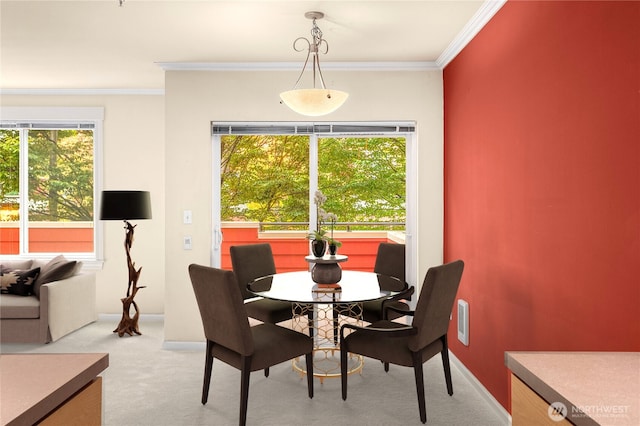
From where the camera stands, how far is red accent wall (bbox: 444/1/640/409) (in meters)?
1.74

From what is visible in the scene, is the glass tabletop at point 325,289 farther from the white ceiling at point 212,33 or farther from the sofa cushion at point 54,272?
the sofa cushion at point 54,272

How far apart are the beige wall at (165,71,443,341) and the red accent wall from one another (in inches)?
25.6

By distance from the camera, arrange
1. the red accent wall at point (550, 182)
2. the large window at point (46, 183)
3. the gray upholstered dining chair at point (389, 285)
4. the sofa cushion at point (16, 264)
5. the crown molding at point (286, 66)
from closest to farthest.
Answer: the red accent wall at point (550, 182) → the gray upholstered dining chair at point (389, 285) → the crown molding at point (286, 66) → the sofa cushion at point (16, 264) → the large window at point (46, 183)

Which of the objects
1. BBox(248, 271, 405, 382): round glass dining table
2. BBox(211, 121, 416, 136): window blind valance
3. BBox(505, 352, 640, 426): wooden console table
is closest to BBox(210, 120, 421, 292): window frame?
BBox(211, 121, 416, 136): window blind valance

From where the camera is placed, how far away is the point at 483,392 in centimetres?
309

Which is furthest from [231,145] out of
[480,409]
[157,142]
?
[480,409]

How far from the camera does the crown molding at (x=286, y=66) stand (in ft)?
13.7

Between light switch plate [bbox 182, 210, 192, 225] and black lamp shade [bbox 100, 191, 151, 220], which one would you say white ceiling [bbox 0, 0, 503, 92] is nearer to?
black lamp shade [bbox 100, 191, 151, 220]

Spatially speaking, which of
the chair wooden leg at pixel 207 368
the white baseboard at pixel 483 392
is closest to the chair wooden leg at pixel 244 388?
the chair wooden leg at pixel 207 368

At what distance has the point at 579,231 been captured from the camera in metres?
2.02

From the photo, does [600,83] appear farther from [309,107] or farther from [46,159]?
[46,159]

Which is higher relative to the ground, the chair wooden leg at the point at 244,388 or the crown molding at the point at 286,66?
the crown molding at the point at 286,66

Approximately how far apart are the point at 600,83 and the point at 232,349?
2268mm

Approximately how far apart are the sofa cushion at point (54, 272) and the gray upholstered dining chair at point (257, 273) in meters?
1.97
